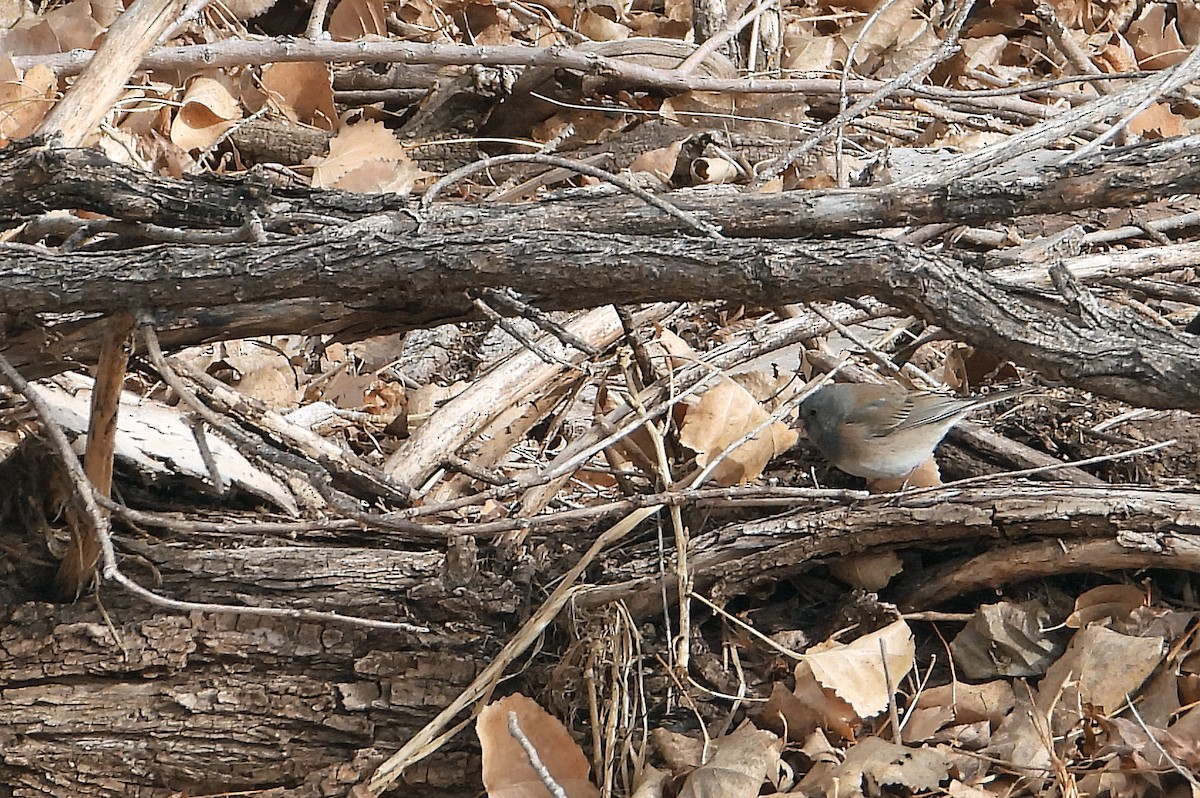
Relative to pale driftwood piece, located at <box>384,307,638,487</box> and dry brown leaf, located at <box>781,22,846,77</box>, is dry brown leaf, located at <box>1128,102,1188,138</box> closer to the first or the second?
dry brown leaf, located at <box>781,22,846,77</box>

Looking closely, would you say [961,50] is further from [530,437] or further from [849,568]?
[849,568]

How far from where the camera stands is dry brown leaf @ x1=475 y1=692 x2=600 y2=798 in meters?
1.69

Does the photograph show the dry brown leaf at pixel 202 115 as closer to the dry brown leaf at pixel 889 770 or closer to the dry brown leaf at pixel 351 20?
the dry brown leaf at pixel 351 20

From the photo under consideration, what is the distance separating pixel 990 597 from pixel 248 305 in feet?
4.27

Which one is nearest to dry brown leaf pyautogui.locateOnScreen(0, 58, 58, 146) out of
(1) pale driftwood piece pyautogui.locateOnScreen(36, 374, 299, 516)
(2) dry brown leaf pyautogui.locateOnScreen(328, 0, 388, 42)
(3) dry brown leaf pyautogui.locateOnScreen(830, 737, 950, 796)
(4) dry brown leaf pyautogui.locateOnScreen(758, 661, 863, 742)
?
(1) pale driftwood piece pyautogui.locateOnScreen(36, 374, 299, 516)

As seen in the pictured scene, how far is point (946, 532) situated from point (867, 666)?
0.27 m

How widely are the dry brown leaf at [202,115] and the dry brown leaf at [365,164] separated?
0.32 m

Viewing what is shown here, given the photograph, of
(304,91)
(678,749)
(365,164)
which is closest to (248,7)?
(304,91)

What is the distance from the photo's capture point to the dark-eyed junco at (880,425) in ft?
6.56

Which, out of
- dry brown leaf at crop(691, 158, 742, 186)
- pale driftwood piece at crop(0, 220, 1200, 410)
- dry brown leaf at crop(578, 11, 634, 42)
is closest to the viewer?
pale driftwood piece at crop(0, 220, 1200, 410)

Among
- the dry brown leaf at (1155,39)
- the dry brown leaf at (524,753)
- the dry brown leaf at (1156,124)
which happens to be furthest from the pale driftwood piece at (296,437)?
the dry brown leaf at (1155,39)

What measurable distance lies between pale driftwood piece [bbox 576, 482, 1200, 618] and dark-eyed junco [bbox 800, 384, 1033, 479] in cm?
17

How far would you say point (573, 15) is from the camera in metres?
4.29

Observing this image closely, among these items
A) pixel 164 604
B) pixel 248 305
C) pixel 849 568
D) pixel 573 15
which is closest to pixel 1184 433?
pixel 849 568
